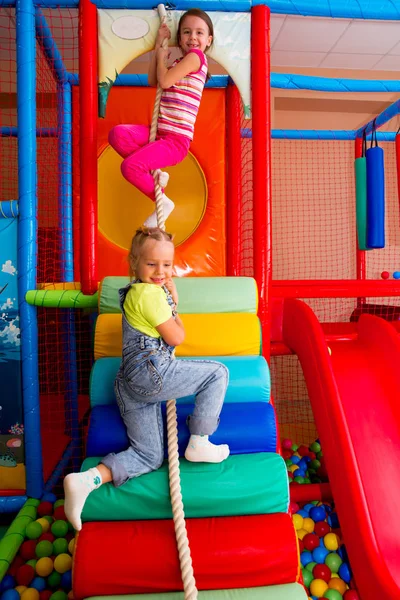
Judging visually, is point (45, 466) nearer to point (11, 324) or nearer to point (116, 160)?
point (11, 324)

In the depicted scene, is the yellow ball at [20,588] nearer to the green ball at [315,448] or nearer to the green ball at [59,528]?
the green ball at [59,528]

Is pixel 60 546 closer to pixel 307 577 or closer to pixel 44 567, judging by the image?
pixel 44 567

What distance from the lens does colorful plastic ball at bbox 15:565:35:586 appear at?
191 centimetres

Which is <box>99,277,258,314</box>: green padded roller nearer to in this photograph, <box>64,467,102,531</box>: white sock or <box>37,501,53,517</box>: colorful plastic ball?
<box>64,467,102,531</box>: white sock

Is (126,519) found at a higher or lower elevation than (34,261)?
lower

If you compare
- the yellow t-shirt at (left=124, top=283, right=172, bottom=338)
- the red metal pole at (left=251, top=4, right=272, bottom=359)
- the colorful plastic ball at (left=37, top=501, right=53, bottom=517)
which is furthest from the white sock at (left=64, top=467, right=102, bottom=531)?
the red metal pole at (left=251, top=4, right=272, bottom=359)

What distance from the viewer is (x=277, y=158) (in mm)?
4941

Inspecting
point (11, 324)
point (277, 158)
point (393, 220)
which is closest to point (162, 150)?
point (11, 324)

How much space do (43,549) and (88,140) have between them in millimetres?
1845

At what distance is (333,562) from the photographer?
2.14 metres

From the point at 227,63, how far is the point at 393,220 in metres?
3.66

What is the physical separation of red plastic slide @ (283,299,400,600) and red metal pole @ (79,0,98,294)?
105cm

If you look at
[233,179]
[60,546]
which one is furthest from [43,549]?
[233,179]

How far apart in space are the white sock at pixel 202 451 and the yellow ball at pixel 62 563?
906 millimetres
